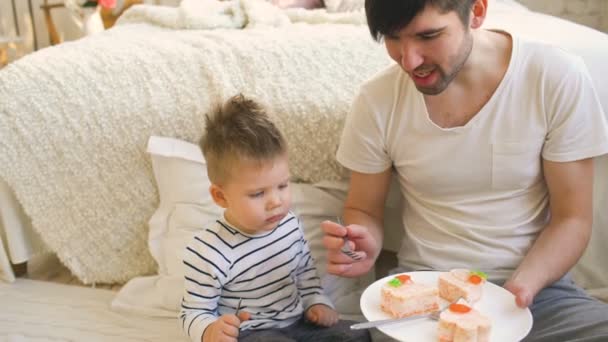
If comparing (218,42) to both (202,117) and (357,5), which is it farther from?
(357,5)

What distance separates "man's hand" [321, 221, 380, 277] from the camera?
37.9 inches

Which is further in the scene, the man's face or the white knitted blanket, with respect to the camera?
the white knitted blanket

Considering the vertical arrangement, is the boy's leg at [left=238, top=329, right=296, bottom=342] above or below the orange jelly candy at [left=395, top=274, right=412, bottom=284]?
below

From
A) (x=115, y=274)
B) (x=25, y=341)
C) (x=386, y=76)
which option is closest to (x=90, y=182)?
(x=115, y=274)

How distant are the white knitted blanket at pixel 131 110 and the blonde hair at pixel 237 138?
1.21ft

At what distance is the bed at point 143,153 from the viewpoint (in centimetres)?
141

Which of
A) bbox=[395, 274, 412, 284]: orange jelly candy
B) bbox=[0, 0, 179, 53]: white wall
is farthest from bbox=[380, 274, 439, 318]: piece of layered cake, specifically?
bbox=[0, 0, 179, 53]: white wall

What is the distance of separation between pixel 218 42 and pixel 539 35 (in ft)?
2.55

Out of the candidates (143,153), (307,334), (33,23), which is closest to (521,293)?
(307,334)

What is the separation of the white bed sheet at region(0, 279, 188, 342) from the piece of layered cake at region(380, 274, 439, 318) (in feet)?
2.06

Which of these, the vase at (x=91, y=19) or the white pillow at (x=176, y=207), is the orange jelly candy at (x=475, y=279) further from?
the vase at (x=91, y=19)

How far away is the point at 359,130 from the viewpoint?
1.12m

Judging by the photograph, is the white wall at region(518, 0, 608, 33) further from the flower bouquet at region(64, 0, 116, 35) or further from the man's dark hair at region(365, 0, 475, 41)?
the man's dark hair at region(365, 0, 475, 41)

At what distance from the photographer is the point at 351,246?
100cm
